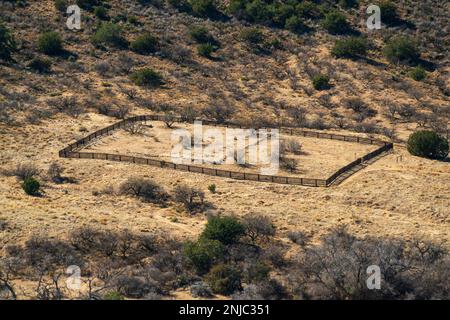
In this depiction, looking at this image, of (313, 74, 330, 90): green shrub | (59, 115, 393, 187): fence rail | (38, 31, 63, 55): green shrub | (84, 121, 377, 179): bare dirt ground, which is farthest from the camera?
(38, 31, 63, 55): green shrub

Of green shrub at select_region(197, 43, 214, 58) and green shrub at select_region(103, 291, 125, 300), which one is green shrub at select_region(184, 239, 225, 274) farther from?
green shrub at select_region(197, 43, 214, 58)

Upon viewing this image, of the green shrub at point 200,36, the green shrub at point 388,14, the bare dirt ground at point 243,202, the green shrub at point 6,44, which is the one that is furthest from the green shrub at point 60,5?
the green shrub at point 388,14

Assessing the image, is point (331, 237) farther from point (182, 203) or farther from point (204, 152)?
point (204, 152)

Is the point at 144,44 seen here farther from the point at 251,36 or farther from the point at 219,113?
the point at 219,113

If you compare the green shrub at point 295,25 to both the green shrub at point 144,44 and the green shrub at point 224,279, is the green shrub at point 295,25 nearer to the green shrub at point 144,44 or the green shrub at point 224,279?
the green shrub at point 144,44

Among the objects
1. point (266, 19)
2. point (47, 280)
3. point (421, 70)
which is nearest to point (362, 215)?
point (47, 280)

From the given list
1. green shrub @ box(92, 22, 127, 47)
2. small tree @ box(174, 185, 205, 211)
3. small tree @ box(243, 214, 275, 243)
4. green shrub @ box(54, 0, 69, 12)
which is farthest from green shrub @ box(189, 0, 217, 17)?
small tree @ box(243, 214, 275, 243)
